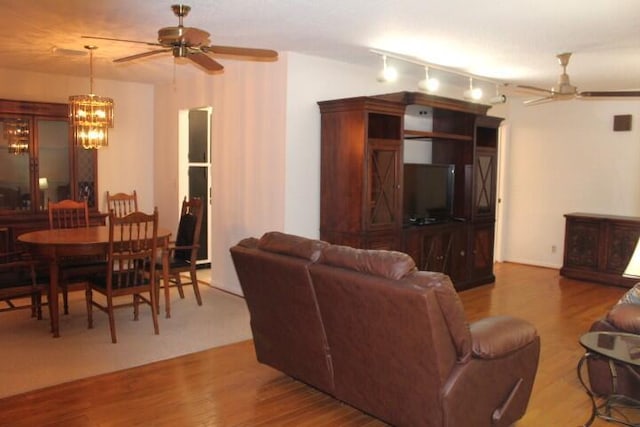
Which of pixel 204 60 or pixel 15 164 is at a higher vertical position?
pixel 204 60

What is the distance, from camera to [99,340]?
4230 millimetres

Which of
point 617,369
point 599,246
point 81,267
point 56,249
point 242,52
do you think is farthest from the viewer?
point 599,246

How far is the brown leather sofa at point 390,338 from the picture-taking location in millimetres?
2381

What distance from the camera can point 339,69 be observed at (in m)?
5.56

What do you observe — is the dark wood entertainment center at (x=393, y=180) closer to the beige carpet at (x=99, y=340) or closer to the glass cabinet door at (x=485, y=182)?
the glass cabinet door at (x=485, y=182)

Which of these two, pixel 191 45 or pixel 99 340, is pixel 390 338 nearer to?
pixel 191 45

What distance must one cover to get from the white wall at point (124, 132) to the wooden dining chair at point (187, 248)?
2.03m

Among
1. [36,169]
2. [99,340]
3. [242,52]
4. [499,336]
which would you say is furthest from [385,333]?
[36,169]

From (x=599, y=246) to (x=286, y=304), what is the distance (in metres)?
5.23

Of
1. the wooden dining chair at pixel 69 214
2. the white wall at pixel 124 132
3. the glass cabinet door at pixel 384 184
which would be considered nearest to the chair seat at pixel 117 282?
the wooden dining chair at pixel 69 214

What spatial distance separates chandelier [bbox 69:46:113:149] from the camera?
4.73 m

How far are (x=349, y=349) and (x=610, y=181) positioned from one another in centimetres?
577

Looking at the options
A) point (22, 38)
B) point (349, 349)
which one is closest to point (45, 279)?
point (22, 38)

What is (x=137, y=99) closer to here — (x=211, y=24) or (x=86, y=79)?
(x=86, y=79)
